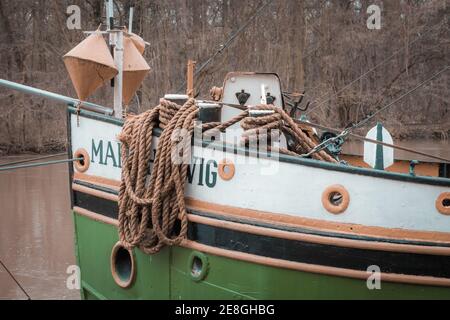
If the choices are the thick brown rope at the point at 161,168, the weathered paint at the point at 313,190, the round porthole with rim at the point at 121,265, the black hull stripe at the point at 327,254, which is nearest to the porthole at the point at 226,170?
the weathered paint at the point at 313,190

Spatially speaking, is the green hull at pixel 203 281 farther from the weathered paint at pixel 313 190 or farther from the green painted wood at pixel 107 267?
the weathered paint at pixel 313 190

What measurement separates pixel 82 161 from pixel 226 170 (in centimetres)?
146

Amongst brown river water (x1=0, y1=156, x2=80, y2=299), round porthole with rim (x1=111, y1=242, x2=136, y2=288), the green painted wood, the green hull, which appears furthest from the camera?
brown river water (x1=0, y1=156, x2=80, y2=299)

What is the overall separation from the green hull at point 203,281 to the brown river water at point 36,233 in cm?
211

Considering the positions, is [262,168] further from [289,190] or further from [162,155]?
[162,155]

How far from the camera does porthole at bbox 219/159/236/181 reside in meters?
3.90

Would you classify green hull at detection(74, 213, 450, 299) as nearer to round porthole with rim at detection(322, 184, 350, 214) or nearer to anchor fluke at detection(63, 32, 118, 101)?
round porthole with rim at detection(322, 184, 350, 214)

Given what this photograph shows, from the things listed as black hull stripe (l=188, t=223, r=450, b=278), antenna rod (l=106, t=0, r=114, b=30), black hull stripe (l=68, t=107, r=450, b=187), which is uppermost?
antenna rod (l=106, t=0, r=114, b=30)

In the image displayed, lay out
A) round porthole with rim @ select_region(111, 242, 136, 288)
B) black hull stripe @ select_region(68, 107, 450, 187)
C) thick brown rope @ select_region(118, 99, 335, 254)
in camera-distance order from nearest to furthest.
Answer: black hull stripe @ select_region(68, 107, 450, 187), thick brown rope @ select_region(118, 99, 335, 254), round porthole with rim @ select_region(111, 242, 136, 288)

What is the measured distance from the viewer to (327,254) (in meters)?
3.64

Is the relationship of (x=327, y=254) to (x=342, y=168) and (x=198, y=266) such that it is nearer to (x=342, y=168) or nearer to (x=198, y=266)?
(x=342, y=168)

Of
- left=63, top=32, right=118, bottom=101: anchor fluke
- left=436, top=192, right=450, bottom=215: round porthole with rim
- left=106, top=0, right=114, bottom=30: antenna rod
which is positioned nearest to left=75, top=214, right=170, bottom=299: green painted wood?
left=63, top=32, right=118, bottom=101: anchor fluke

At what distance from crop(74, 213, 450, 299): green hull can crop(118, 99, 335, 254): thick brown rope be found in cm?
25

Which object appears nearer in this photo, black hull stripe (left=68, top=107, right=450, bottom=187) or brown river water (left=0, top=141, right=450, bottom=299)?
black hull stripe (left=68, top=107, right=450, bottom=187)
